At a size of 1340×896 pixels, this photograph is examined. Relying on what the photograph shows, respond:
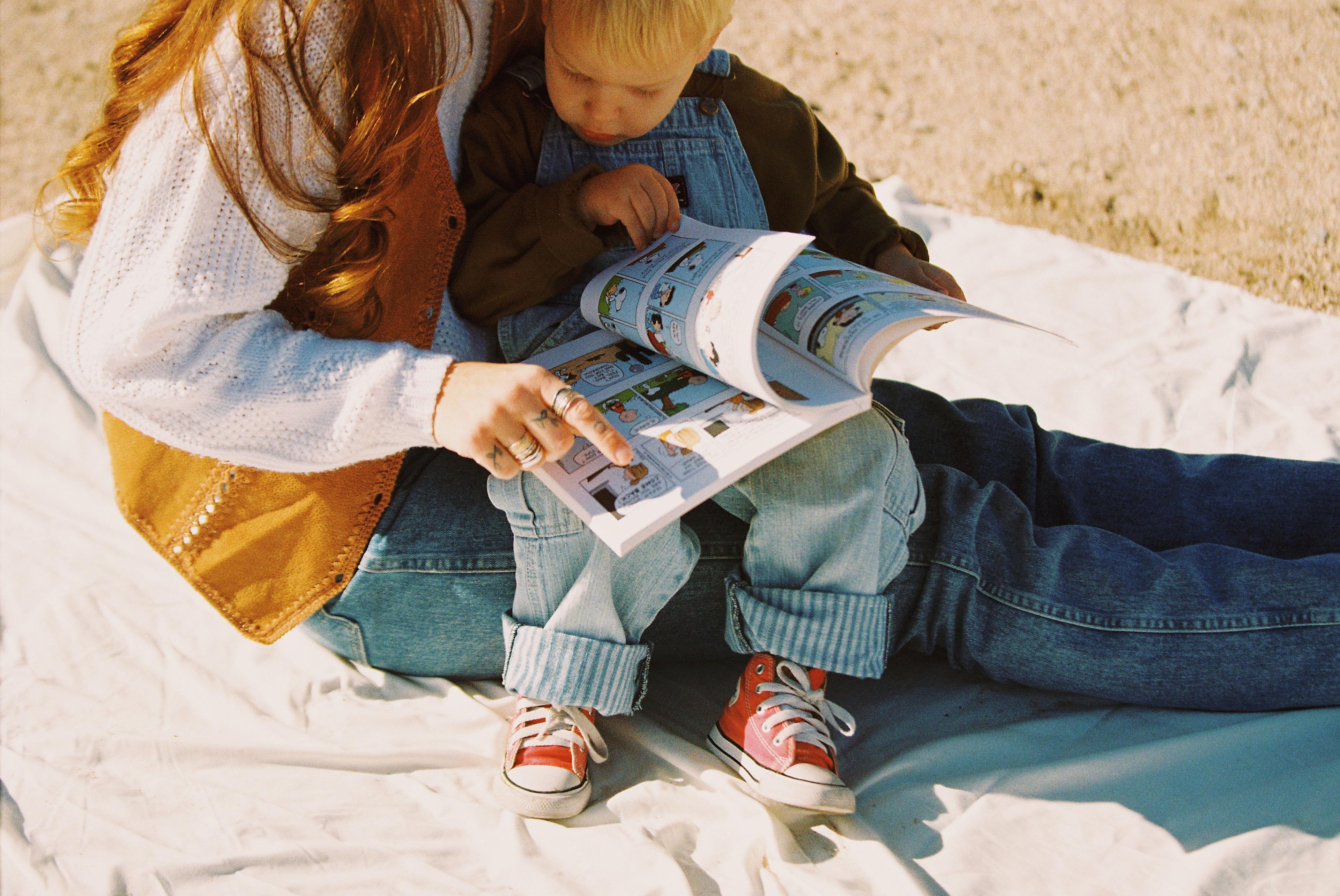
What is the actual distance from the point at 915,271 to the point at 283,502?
33.1 inches

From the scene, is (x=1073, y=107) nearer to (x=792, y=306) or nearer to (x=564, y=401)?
(x=792, y=306)

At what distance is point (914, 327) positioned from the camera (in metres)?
0.95

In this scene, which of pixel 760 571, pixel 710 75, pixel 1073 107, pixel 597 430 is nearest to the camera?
pixel 597 430

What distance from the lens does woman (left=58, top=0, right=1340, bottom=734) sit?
0.89m

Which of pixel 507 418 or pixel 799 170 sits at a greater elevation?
pixel 799 170

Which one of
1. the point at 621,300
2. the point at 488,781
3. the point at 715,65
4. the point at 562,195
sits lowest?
the point at 488,781

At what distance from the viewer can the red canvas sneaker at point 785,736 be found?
109 centimetres

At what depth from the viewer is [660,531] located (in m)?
1.08

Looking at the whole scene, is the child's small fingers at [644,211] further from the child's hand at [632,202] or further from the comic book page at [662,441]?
the comic book page at [662,441]

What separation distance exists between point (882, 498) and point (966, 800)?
1.25 ft

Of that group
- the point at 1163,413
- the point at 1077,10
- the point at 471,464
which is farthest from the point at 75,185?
the point at 1077,10

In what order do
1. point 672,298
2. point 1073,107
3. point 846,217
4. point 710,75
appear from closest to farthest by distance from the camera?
point 672,298 < point 710,75 < point 846,217 < point 1073,107

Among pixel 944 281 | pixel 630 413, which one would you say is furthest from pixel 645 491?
pixel 944 281

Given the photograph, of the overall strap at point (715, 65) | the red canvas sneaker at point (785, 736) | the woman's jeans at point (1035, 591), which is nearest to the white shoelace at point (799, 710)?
the red canvas sneaker at point (785, 736)
